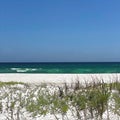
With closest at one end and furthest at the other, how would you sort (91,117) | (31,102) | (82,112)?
(91,117) → (82,112) → (31,102)

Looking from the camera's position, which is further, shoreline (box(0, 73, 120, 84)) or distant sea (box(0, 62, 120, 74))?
distant sea (box(0, 62, 120, 74))

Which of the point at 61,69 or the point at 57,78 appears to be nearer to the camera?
the point at 57,78

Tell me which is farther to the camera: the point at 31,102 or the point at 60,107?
the point at 31,102

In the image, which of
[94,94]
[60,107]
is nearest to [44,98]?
[60,107]

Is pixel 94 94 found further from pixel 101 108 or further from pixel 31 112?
pixel 31 112

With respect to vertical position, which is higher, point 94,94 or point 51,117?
point 94,94

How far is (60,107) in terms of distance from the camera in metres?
6.99

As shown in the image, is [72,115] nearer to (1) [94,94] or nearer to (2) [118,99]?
(1) [94,94]

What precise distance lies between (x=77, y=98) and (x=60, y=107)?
0.39 metres

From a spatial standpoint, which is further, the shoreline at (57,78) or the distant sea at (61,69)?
the distant sea at (61,69)

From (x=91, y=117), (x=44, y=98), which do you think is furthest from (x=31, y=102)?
(x=91, y=117)

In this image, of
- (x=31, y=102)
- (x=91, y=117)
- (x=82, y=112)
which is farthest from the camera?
(x=31, y=102)

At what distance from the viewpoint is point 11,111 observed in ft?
23.0

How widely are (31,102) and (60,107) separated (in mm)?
799
